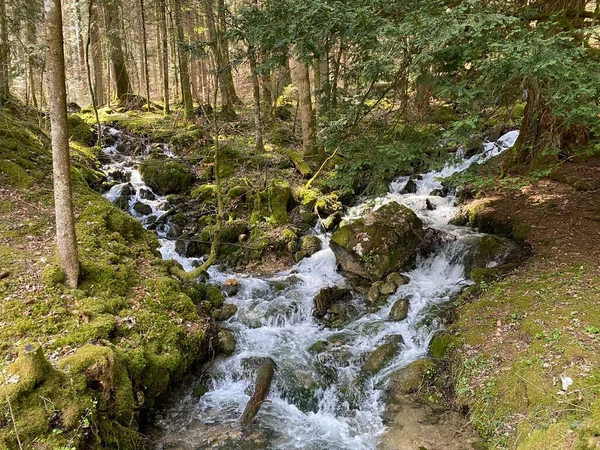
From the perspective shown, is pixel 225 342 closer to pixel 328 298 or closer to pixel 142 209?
pixel 328 298

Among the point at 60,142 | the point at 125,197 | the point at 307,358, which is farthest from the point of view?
the point at 125,197

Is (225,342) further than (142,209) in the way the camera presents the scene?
No

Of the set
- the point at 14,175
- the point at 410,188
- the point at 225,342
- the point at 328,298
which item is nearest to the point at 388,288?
the point at 328,298

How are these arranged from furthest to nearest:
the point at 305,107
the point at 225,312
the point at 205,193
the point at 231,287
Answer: the point at 305,107
the point at 205,193
the point at 231,287
the point at 225,312

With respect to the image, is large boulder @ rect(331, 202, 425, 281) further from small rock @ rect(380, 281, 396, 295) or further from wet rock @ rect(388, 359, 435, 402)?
wet rock @ rect(388, 359, 435, 402)

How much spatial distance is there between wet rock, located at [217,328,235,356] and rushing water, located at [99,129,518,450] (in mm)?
135

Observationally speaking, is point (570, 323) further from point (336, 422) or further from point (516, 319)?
point (336, 422)

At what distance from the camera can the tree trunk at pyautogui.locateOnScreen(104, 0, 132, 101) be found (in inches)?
740

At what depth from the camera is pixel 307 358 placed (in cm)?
738

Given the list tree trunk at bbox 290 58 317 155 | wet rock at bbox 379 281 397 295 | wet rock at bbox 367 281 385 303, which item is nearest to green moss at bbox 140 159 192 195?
tree trunk at bbox 290 58 317 155

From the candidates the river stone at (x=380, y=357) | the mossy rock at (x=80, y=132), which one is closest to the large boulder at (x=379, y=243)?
the river stone at (x=380, y=357)

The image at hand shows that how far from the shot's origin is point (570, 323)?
5746 mm

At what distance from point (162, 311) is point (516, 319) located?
5.86m

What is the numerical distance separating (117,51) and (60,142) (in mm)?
17570
